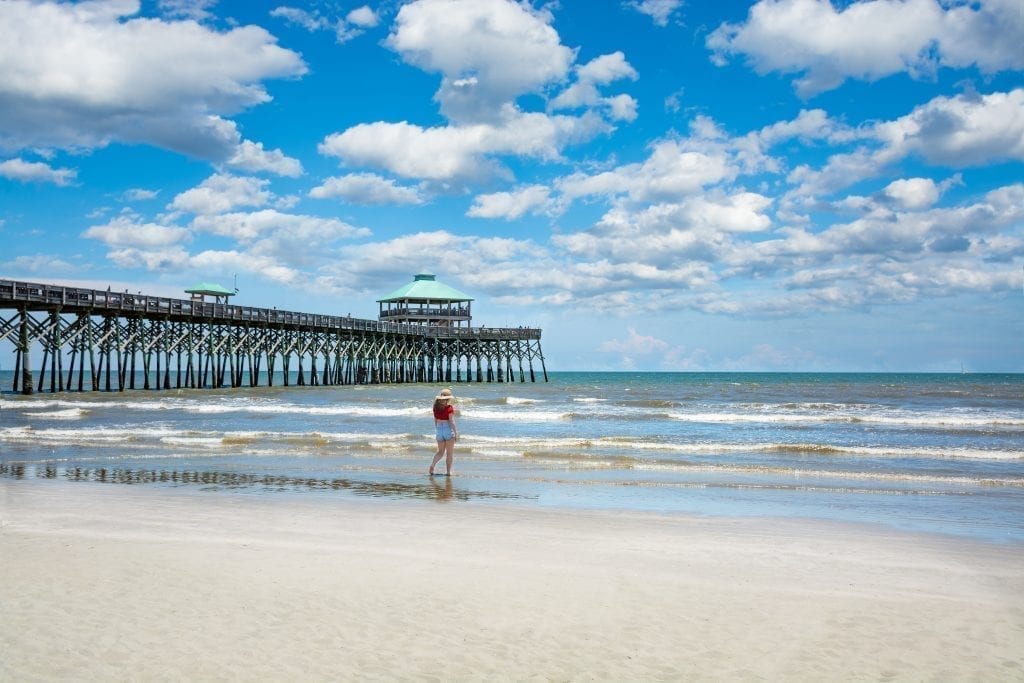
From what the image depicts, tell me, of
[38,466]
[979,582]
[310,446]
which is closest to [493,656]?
[979,582]

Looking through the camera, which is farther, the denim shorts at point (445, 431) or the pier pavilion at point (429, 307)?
the pier pavilion at point (429, 307)

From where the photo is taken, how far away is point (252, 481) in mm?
11234

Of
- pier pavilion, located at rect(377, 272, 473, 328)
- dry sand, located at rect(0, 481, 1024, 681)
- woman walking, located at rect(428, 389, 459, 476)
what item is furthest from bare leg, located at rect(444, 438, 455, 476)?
pier pavilion, located at rect(377, 272, 473, 328)

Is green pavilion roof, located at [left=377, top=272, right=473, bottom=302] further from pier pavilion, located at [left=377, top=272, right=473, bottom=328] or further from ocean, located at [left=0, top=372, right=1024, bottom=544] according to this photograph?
ocean, located at [left=0, top=372, right=1024, bottom=544]

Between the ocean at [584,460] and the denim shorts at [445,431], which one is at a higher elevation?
the denim shorts at [445,431]

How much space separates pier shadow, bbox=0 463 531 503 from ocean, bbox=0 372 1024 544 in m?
0.03

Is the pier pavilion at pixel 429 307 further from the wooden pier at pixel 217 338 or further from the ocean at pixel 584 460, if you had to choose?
the ocean at pixel 584 460

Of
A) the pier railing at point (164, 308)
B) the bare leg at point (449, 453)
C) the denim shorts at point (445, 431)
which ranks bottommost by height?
the bare leg at point (449, 453)

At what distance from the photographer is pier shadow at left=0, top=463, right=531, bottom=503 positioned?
10.2m

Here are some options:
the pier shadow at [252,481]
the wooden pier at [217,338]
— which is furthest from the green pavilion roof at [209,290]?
the pier shadow at [252,481]

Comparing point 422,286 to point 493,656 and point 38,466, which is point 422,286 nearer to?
point 38,466

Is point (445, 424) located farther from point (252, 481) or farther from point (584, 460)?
point (584, 460)

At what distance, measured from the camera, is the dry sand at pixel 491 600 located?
13.3 ft

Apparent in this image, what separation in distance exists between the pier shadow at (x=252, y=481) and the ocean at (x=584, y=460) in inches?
1.3
